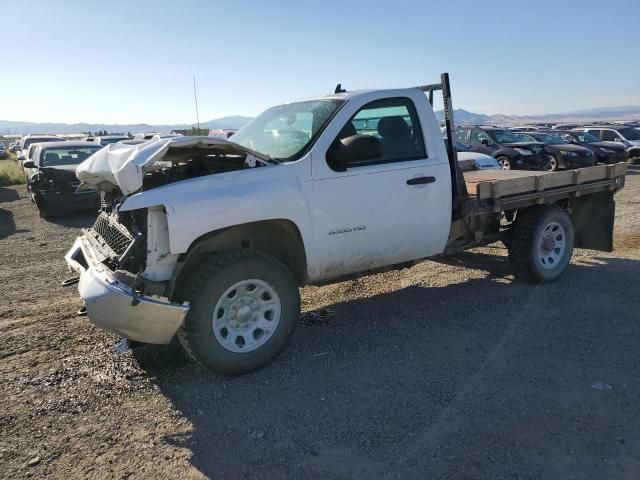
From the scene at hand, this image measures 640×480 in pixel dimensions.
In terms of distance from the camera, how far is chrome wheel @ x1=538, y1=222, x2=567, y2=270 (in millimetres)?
5902

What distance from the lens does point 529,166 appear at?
16609mm

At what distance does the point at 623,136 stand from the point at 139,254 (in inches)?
971

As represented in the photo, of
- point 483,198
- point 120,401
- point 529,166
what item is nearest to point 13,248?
point 120,401

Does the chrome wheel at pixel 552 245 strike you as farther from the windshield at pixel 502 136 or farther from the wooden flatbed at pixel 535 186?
the windshield at pixel 502 136

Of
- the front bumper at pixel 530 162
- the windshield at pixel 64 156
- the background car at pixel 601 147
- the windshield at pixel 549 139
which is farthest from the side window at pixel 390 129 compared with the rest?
the background car at pixel 601 147

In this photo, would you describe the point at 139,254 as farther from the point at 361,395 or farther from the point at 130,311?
the point at 361,395

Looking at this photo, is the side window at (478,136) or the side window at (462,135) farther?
the side window at (462,135)

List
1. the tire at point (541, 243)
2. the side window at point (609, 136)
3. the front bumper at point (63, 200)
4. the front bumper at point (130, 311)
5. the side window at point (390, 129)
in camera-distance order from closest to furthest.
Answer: the front bumper at point (130, 311) → the side window at point (390, 129) → the tire at point (541, 243) → the front bumper at point (63, 200) → the side window at point (609, 136)

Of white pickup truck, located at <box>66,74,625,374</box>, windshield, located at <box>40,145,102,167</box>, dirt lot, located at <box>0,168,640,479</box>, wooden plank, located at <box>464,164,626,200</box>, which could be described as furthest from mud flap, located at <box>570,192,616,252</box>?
windshield, located at <box>40,145,102,167</box>

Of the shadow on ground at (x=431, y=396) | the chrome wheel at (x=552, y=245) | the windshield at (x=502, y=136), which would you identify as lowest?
the shadow on ground at (x=431, y=396)

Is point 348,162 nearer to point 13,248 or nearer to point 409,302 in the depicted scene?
point 409,302

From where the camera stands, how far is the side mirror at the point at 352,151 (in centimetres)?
409

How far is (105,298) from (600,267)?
19.3 ft

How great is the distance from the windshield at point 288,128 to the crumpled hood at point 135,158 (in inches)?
14.7
